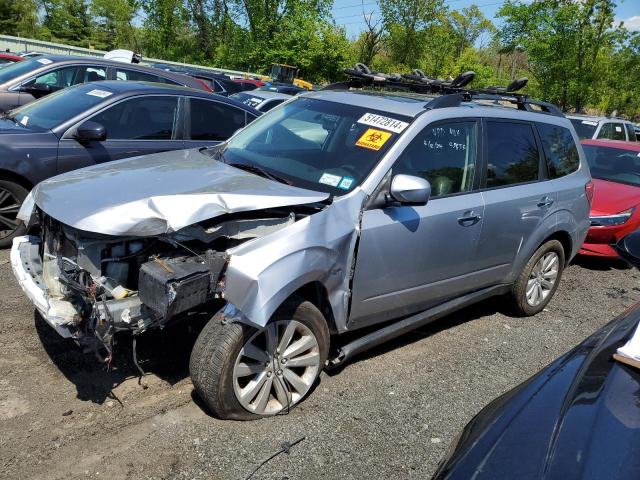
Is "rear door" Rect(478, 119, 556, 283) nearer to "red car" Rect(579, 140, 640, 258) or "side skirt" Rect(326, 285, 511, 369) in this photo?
"side skirt" Rect(326, 285, 511, 369)

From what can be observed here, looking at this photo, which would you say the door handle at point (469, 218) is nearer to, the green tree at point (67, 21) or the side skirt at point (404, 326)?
the side skirt at point (404, 326)

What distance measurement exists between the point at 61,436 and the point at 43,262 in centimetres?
105

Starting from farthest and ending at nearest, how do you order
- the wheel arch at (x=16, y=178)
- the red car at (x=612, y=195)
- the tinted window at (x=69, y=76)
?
1. the tinted window at (x=69, y=76)
2. the red car at (x=612, y=195)
3. the wheel arch at (x=16, y=178)

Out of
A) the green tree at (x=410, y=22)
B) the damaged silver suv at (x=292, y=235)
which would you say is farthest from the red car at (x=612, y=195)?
the green tree at (x=410, y=22)

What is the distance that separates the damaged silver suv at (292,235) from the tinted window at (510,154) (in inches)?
0.7

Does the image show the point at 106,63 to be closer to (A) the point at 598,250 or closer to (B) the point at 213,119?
(B) the point at 213,119

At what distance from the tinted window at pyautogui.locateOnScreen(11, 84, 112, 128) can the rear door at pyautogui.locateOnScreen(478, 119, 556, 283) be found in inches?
155

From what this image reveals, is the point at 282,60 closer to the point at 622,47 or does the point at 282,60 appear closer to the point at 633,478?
the point at 622,47

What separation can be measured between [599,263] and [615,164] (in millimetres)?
1733

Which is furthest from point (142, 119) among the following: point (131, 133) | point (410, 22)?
point (410, 22)

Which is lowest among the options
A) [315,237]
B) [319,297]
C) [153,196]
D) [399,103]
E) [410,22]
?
[319,297]

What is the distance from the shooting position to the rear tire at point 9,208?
17.3 feet

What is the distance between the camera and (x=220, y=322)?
3064mm

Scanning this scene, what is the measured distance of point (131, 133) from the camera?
600cm
